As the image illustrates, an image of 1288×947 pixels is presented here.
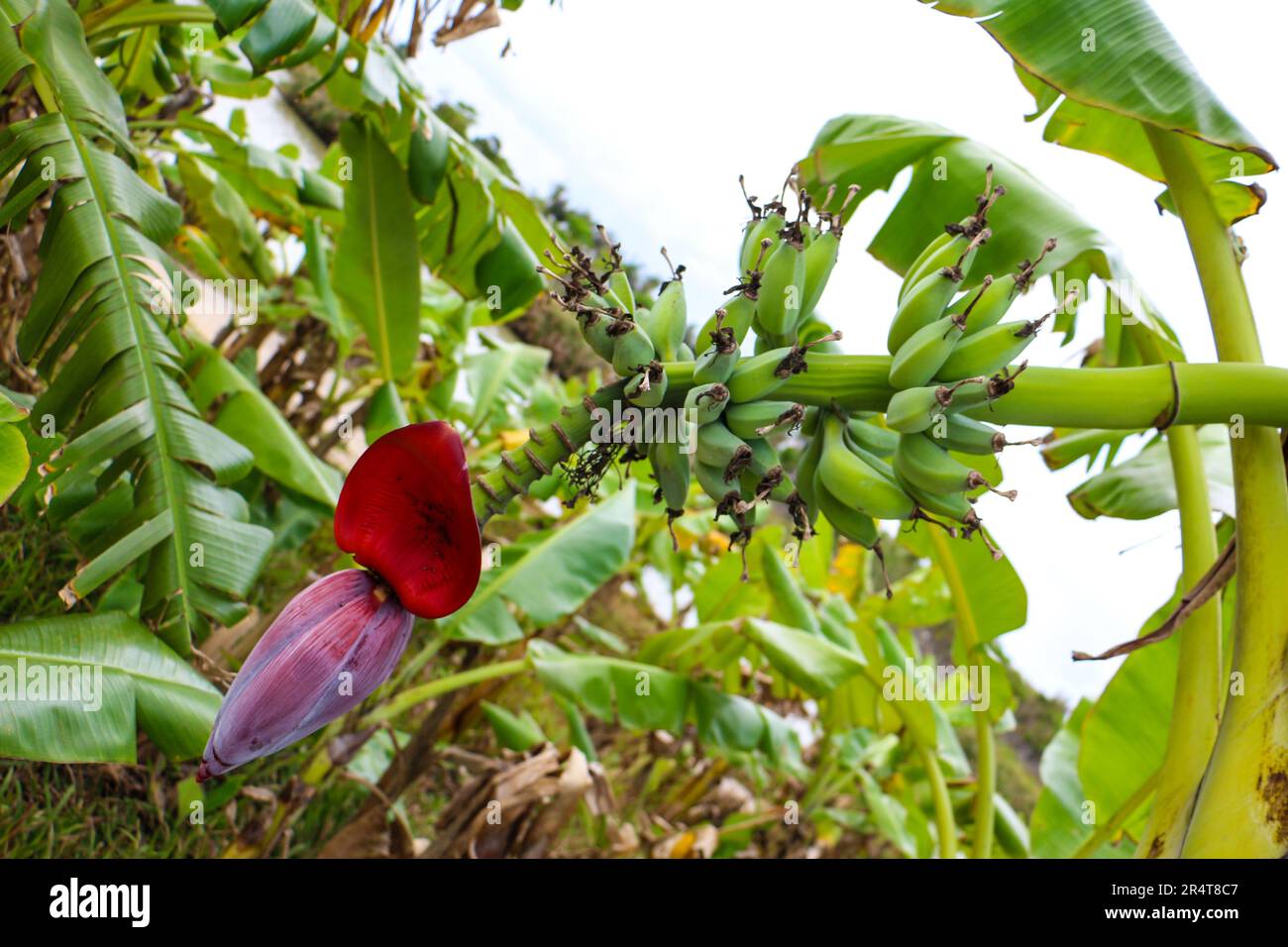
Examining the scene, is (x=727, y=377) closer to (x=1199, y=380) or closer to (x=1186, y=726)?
(x=1199, y=380)

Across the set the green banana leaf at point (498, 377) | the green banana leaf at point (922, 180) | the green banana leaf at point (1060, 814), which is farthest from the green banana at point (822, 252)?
the green banana leaf at point (498, 377)

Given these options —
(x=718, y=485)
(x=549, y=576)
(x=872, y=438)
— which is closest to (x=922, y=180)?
(x=872, y=438)

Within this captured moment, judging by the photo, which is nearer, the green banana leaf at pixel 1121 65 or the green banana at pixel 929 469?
the green banana at pixel 929 469

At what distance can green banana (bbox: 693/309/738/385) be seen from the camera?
0.48 m

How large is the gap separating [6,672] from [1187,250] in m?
1.17

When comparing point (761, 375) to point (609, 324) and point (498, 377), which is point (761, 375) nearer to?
point (609, 324)

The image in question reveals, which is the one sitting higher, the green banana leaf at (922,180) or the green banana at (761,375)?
the green banana leaf at (922,180)

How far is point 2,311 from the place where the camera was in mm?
1332

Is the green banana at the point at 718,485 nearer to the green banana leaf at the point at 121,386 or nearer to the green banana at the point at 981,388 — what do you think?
the green banana at the point at 981,388

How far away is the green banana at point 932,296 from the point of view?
53 cm

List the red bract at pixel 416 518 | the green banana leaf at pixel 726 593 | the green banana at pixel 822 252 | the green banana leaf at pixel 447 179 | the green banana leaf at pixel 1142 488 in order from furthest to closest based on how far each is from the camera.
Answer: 1. the green banana leaf at pixel 726 593
2. the green banana leaf at pixel 447 179
3. the green banana leaf at pixel 1142 488
4. the green banana at pixel 822 252
5. the red bract at pixel 416 518

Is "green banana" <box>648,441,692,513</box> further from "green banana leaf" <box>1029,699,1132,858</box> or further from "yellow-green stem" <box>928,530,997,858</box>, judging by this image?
"green banana leaf" <box>1029,699,1132,858</box>

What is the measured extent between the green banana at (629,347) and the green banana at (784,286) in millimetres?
90
